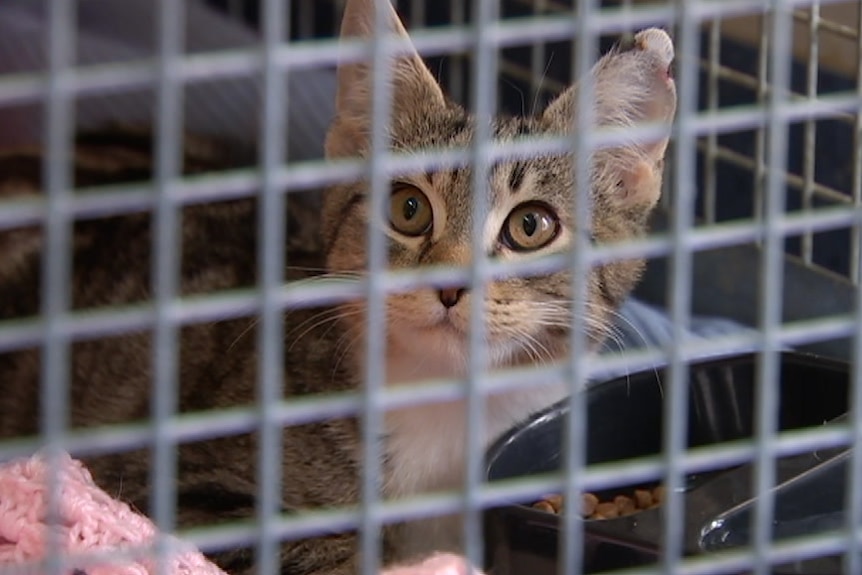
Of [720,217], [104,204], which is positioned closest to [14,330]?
[104,204]

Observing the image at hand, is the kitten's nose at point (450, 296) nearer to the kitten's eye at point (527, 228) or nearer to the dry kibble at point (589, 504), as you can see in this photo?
the kitten's eye at point (527, 228)

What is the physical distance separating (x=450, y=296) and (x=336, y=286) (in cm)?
60

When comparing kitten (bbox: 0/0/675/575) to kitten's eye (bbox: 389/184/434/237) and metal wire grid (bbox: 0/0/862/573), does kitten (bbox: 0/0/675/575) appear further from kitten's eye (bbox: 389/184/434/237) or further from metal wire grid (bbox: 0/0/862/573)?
metal wire grid (bbox: 0/0/862/573)

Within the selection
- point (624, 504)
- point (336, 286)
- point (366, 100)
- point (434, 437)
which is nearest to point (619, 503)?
point (624, 504)

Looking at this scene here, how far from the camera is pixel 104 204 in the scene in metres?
0.70

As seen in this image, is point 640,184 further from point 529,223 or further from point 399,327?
point 399,327

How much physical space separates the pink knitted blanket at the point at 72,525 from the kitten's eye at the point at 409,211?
459 millimetres

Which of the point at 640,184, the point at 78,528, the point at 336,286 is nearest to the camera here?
→ the point at 336,286

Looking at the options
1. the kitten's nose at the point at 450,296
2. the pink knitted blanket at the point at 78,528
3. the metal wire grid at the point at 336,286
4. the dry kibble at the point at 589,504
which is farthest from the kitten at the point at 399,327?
the metal wire grid at the point at 336,286

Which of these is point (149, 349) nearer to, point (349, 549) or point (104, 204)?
point (349, 549)

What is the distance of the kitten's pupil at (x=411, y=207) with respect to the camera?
5.12 ft

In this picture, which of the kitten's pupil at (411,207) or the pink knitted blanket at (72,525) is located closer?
the pink knitted blanket at (72,525)

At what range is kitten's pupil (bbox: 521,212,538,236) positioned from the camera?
157 cm

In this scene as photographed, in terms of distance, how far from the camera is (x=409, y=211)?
1.56m
